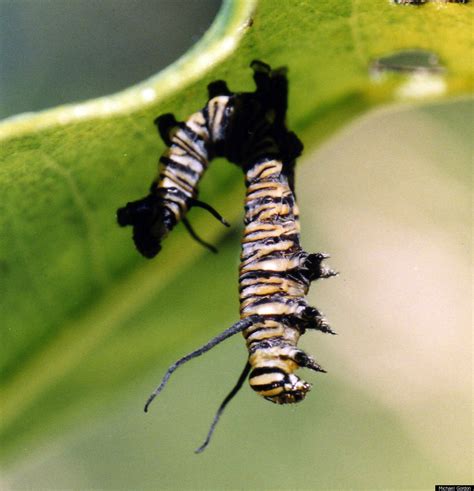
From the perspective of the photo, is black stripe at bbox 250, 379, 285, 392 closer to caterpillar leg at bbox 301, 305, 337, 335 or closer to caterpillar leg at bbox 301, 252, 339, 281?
caterpillar leg at bbox 301, 305, 337, 335

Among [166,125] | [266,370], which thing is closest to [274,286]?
[266,370]

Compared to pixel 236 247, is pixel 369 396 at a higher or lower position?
lower

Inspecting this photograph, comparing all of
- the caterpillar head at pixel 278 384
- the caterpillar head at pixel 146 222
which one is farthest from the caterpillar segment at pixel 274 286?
the caterpillar head at pixel 146 222

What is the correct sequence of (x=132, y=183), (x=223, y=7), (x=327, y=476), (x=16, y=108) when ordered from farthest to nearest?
(x=16, y=108) < (x=327, y=476) < (x=132, y=183) < (x=223, y=7)

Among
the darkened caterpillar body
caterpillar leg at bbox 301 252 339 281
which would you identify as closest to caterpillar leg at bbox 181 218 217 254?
the darkened caterpillar body

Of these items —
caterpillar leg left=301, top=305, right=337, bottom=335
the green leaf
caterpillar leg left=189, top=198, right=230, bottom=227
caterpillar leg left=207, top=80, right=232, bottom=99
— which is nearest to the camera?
the green leaf

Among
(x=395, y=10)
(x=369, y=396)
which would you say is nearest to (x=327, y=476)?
(x=369, y=396)

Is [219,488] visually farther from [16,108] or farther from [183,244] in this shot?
[16,108]
